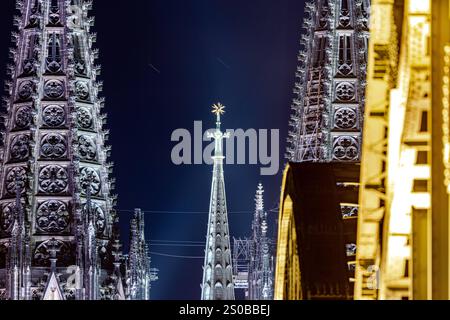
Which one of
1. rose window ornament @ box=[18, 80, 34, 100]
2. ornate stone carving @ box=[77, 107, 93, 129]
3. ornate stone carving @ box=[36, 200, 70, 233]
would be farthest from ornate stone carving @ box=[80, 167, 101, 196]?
rose window ornament @ box=[18, 80, 34, 100]

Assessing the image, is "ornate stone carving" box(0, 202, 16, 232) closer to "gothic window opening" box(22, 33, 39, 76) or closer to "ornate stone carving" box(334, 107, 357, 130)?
"gothic window opening" box(22, 33, 39, 76)

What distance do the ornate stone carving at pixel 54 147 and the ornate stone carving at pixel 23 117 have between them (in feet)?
4.13

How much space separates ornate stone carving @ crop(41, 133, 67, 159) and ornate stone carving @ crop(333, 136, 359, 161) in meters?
16.3

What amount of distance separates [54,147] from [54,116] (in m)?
1.63

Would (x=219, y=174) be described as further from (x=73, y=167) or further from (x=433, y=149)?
(x=433, y=149)

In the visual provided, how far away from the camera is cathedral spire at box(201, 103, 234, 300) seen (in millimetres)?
100562

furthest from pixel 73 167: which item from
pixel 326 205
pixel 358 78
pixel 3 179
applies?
pixel 326 205

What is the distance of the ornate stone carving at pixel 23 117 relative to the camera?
106 m

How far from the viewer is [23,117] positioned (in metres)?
106

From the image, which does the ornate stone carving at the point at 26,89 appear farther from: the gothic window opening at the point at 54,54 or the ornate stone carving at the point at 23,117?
the gothic window opening at the point at 54,54

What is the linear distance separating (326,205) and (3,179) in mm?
73913

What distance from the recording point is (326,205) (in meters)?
33.3

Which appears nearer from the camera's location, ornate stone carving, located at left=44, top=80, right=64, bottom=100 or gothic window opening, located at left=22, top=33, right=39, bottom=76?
gothic window opening, located at left=22, top=33, right=39, bottom=76

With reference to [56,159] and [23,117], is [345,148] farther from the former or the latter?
[23,117]
